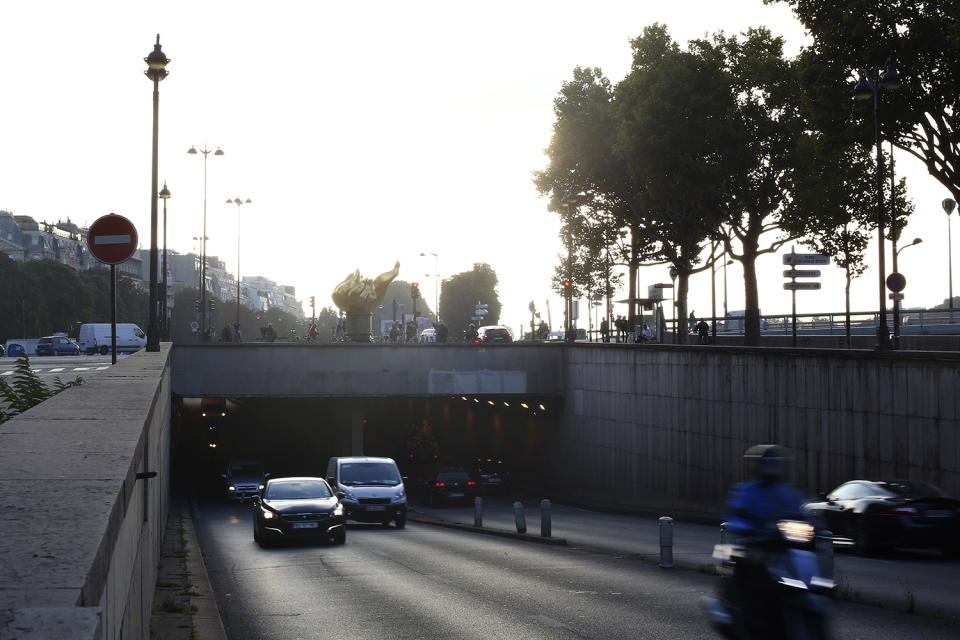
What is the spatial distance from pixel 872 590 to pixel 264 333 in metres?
51.7

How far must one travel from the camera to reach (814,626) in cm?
691

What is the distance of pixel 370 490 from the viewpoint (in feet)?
93.2

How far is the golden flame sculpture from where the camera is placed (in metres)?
54.9

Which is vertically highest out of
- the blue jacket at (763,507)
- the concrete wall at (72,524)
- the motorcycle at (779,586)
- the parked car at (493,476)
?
the concrete wall at (72,524)

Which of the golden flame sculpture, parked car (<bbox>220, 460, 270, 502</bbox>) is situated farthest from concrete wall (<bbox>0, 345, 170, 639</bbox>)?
the golden flame sculpture

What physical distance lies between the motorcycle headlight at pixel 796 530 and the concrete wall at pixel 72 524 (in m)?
4.37

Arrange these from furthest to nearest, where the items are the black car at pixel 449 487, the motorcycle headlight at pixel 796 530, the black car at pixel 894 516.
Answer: the black car at pixel 449 487 < the black car at pixel 894 516 < the motorcycle headlight at pixel 796 530

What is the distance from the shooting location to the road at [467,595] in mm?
10609

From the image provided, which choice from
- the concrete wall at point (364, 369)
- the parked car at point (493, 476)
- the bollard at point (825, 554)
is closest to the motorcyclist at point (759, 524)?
the bollard at point (825, 554)

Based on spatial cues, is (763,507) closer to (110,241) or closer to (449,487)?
(110,241)

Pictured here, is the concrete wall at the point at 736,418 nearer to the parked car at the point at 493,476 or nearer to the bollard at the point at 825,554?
the parked car at the point at 493,476

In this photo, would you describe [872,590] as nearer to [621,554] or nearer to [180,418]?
[621,554]

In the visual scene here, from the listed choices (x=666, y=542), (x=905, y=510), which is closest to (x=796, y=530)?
(x=666, y=542)

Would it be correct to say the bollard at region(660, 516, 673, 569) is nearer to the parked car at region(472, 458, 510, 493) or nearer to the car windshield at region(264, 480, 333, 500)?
the car windshield at region(264, 480, 333, 500)
